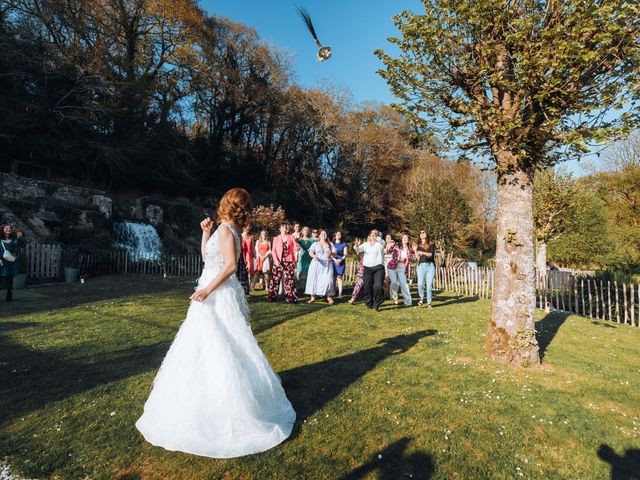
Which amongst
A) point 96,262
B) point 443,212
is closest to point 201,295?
point 96,262

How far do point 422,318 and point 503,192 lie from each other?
4518 mm

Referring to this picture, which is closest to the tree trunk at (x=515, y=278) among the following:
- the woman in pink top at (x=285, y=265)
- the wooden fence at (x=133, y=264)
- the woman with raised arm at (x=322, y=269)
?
the woman with raised arm at (x=322, y=269)

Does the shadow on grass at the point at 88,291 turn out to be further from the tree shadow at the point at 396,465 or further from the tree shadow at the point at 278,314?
the tree shadow at the point at 396,465

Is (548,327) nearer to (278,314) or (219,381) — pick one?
(278,314)

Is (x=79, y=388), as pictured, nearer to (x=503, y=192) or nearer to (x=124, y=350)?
(x=124, y=350)

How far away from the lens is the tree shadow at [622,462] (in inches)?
133

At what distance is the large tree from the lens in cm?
522

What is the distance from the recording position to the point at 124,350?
20.9 feet

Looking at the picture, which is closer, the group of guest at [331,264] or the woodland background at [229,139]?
the group of guest at [331,264]

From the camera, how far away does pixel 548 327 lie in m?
9.80

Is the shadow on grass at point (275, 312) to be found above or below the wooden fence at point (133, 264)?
below

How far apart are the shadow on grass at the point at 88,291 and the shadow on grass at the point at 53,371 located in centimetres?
372

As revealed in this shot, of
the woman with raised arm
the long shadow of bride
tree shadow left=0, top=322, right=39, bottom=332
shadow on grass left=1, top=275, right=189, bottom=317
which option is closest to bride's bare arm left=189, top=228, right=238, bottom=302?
the long shadow of bride

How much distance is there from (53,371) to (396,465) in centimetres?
484
